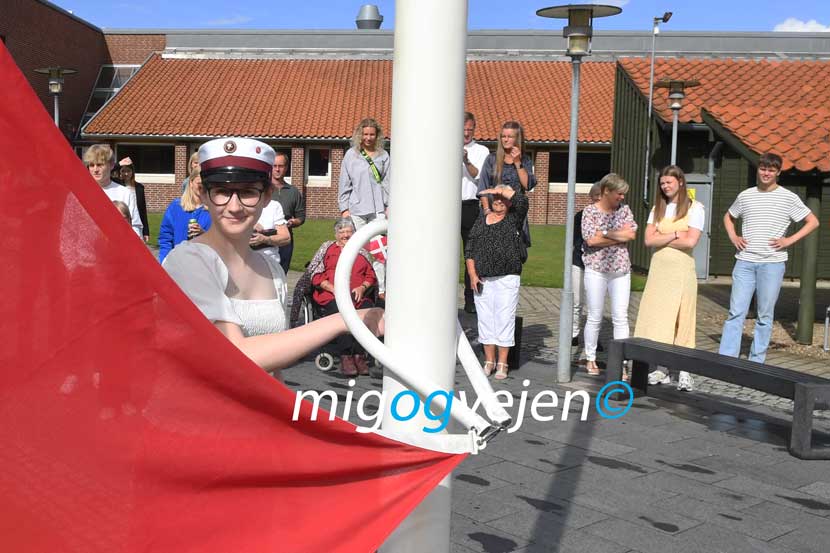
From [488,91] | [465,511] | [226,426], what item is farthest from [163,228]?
[488,91]

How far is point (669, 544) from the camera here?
4.86 meters

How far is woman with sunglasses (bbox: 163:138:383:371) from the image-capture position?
7.72ft

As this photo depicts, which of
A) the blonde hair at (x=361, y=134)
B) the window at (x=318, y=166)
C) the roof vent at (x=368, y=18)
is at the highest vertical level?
the roof vent at (x=368, y=18)

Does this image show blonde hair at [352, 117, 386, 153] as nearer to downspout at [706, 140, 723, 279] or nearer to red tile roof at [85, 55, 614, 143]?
downspout at [706, 140, 723, 279]

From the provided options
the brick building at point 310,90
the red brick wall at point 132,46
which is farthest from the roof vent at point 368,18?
the red brick wall at point 132,46

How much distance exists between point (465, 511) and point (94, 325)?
3.60 m

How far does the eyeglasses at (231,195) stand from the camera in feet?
8.57

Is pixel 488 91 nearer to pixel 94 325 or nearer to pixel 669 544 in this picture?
pixel 669 544

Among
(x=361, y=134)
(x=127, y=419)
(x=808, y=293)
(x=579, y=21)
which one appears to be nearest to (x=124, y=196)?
(x=361, y=134)

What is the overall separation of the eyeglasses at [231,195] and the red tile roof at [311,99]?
108 ft

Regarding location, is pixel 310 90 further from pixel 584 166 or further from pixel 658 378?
pixel 658 378

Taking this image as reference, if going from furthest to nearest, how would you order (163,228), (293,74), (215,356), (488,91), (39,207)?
(293,74) → (488,91) → (163,228) → (215,356) → (39,207)

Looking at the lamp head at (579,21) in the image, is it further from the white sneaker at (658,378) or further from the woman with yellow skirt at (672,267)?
the white sneaker at (658,378)

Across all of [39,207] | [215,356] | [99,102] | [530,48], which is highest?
[530,48]
